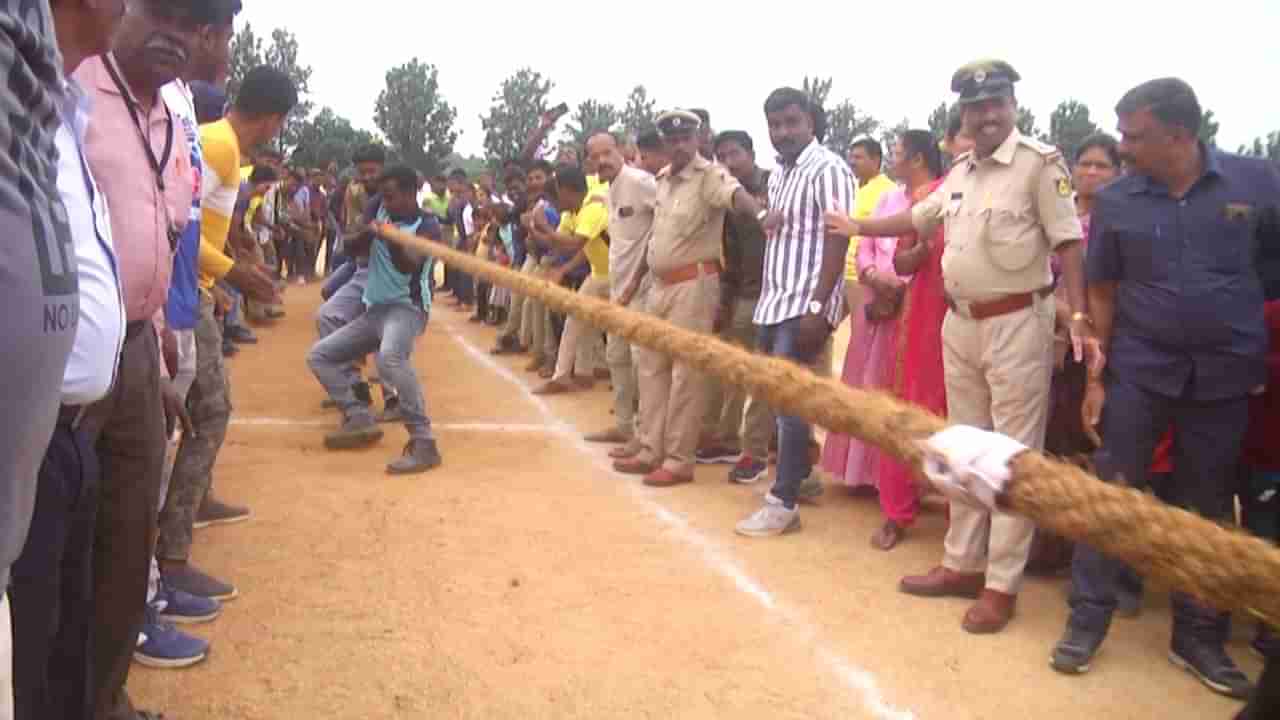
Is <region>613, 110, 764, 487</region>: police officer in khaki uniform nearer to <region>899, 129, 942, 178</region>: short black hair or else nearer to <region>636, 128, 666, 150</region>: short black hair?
<region>636, 128, 666, 150</region>: short black hair

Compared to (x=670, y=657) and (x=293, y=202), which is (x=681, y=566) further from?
(x=293, y=202)

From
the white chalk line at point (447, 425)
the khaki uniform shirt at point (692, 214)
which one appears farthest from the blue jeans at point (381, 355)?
the khaki uniform shirt at point (692, 214)

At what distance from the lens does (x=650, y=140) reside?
5.93m

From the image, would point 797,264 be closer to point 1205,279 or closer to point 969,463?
point 1205,279

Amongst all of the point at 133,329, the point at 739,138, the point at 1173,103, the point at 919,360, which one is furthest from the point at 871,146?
the point at 133,329

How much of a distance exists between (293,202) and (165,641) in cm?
1363

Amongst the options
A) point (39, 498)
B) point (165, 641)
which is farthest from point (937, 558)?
point (39, 498)

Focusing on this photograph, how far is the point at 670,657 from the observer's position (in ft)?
11.1

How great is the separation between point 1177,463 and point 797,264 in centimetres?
201

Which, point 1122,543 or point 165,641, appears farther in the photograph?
point 165,641

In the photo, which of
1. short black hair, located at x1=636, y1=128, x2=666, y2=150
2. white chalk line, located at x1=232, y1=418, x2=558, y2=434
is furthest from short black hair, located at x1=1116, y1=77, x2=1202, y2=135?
white chalk line, located at x1=232, y1=418, x2=558, y2=434

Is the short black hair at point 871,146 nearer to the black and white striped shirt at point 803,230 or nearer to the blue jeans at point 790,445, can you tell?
the black and white striped shirt at point 803,230

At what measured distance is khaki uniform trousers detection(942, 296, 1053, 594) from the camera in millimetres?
3721

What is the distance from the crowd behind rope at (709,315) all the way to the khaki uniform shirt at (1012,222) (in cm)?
1
